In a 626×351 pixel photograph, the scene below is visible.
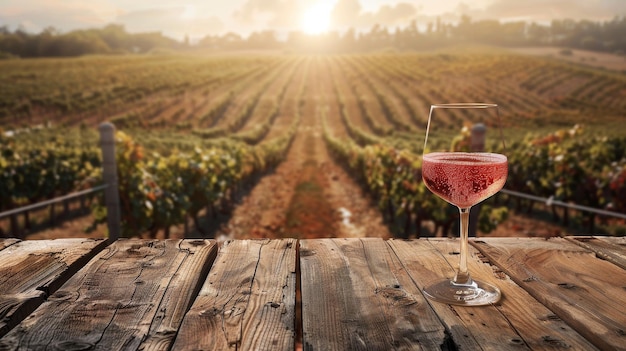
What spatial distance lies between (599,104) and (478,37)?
59954 mm

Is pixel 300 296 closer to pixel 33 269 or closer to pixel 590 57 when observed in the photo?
pixel 33 269

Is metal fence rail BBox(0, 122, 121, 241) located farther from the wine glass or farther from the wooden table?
the wine glass

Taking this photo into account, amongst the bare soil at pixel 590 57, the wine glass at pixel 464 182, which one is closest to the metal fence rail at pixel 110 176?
the wine glass at pixel 464 182

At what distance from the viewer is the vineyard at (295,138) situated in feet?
30.5

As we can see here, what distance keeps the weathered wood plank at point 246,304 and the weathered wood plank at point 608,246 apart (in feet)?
2.65

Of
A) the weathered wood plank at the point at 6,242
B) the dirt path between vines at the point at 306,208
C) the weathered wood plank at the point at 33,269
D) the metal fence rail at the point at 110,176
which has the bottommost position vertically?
the dirt path between vines at the point at 306,208

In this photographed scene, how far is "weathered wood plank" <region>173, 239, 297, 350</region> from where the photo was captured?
0.93 m

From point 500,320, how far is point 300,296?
1.28ft

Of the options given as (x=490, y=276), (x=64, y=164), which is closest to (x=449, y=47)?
(x=64, y=164)

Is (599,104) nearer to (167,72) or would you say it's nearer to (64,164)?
(167,72)

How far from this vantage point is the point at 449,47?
102 m

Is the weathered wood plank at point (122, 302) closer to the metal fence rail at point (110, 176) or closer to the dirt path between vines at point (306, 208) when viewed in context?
the metal fence rail at point (110, 176)

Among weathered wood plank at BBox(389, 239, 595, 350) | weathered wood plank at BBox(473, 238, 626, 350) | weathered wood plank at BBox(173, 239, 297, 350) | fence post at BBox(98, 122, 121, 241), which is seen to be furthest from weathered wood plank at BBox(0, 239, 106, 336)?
fence post at BBox(98, 122, 121, 241)

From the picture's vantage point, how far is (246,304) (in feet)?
3.58
